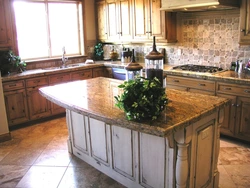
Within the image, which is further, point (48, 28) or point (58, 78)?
point (48, 28)

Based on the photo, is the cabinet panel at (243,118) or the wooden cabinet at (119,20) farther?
the wooden cabinet at (119,20)

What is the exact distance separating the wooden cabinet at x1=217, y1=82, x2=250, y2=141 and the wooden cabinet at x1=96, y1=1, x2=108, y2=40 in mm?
3106

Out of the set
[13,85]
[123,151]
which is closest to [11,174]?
[123,151]

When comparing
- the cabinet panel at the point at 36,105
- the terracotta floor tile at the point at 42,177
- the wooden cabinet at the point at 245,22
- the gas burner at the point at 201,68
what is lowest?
the terracotta floor tile at the point at 42,177

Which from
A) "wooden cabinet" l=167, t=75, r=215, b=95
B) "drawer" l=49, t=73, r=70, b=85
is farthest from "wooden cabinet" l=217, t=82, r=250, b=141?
"drawer" l=49, t=73, r=70, b=85

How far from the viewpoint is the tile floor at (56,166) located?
2.93 meters

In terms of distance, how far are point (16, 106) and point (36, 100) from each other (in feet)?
1.21

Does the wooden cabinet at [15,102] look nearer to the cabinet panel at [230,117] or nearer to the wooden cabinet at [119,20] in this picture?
the wooden cabinet at [119,20]

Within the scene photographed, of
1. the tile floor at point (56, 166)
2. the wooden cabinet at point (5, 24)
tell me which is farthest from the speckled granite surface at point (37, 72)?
the tile floor at point (56, 166)

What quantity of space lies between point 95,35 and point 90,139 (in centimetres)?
367

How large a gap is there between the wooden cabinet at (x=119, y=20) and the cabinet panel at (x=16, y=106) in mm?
2245

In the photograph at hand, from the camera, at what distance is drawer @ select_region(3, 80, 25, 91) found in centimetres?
436

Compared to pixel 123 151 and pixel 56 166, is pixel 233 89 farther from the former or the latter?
pixel 56 166

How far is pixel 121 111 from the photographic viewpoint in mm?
2246
